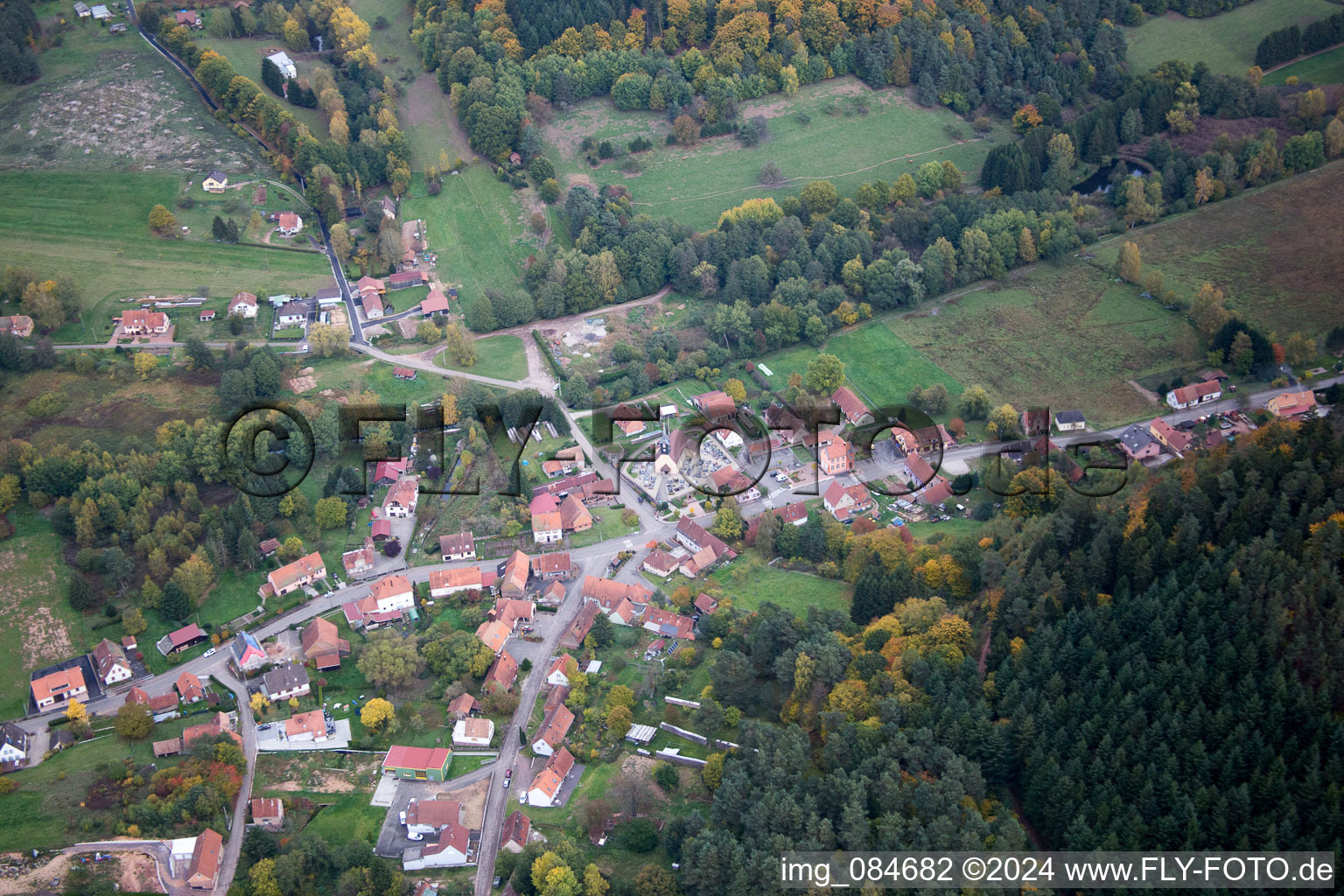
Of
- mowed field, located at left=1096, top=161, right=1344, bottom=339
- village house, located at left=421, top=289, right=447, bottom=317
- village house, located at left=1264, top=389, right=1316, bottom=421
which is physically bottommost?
village house, located at left=421, top=289, right=447, bottom=317

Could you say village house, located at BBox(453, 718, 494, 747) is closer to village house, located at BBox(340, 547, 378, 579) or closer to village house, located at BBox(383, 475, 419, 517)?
village house, located at BBox(340, 547, 378, 579)

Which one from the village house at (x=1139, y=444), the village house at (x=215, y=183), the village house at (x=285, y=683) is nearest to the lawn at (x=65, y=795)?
the village house at (x=285, y=683)

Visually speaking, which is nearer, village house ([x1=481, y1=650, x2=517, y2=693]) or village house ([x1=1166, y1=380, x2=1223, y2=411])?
village house ([x1=481, y1=650, x2=517, y2=693])

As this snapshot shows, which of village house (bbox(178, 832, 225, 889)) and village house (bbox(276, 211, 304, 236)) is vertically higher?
village house (bbox(276, 211, 304, 236))

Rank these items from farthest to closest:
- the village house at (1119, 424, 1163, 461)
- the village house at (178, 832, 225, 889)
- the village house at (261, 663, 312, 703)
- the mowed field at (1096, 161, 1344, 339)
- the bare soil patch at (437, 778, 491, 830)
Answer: the mowed field at (1096, 161, 1344, 339), the village house at (1119, 424, 1163, 461), the village house at (261, 663, 312, 703), the bare soil patch at (437, 778, 491, 830), the village house at (178, 832, 225, 889)

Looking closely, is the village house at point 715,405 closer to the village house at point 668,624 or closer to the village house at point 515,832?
the village house at point 668,624

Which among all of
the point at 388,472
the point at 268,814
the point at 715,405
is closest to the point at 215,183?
the point at 388,472

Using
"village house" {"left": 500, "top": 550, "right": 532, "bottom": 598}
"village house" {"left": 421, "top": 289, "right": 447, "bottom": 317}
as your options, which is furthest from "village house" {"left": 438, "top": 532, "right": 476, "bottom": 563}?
"village house" {"left": 421, "top": 289, "right": 447, "bottom": 317}

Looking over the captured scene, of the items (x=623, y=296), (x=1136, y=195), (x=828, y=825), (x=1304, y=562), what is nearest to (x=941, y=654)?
(x=828, y=825)
